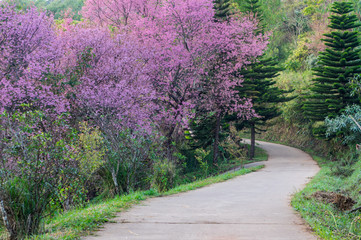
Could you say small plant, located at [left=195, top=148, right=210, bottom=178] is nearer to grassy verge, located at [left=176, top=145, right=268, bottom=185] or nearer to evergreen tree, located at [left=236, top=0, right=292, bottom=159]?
grassy verge, located at [left=176, top=145, right=268, bottom=185]

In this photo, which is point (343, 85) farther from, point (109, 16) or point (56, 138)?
point (56, 138)

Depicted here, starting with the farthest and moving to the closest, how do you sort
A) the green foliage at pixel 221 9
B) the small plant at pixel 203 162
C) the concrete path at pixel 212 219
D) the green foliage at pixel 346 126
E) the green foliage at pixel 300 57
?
the green foliage at pixel 300 57
the green foliage at pixel 221 9
the green foliage at pixel 346 126
the small plant at pixel 203 162
the concrete path at pixel 212 219

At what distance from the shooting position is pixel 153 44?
17422mm

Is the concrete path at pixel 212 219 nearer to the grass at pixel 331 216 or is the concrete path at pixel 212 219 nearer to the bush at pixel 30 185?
the grass at pixel 331 216

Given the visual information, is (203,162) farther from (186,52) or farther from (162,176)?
(162,176)

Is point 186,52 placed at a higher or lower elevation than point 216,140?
higher

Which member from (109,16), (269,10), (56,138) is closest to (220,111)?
(109,16)

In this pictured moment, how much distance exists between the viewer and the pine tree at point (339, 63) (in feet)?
67.3

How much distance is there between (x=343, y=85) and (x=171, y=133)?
10.7 metres

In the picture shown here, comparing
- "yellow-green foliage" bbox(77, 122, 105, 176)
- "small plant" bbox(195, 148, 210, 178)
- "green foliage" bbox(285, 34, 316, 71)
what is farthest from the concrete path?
"green foliage" bbox(285, 34, 316, 71)

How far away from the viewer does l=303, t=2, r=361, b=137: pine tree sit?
20.5 m

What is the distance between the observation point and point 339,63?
20.8m

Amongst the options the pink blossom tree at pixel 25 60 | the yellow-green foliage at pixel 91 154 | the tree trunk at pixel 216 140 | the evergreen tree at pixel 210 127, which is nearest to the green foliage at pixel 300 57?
the evergreen tree at pixel 210 127

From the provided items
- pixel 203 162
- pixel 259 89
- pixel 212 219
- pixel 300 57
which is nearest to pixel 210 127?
pixel 203 162
